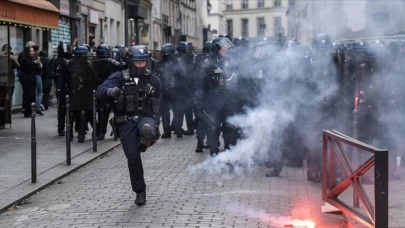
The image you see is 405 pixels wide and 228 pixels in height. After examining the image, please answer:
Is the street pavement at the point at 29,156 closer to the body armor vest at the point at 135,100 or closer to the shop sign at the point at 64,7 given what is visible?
the body armor vest at the point at 135,100

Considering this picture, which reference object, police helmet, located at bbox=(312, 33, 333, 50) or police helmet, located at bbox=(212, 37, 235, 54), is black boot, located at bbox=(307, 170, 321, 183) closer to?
police helmet, located at bbox=(312, 33, 333, 50)

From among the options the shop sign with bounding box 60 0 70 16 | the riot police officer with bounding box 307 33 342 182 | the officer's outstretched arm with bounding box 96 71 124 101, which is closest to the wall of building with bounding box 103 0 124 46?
the shop sign with bounding box 60 0 70 16

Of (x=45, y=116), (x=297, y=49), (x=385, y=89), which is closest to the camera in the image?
(x=385, y=89)

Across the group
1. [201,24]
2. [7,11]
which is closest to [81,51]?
[7,11]

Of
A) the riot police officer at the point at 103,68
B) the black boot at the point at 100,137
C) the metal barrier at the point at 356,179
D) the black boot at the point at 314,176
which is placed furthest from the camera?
the black boot at the point at 100,137

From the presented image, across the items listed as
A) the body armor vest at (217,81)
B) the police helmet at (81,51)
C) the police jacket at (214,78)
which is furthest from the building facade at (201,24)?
the body armor vest at (217,81)

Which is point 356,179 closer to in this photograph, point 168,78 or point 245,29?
point 168,78

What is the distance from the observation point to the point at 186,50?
1499 cm

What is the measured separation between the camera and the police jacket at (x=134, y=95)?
316 inches

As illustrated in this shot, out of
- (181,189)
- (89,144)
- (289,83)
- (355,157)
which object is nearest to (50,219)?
(181,189)

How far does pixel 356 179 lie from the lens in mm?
6398

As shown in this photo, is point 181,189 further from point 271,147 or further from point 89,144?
point 89,144

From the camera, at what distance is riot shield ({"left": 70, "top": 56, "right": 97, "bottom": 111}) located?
1381 centimetres

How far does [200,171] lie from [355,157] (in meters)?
4.26
